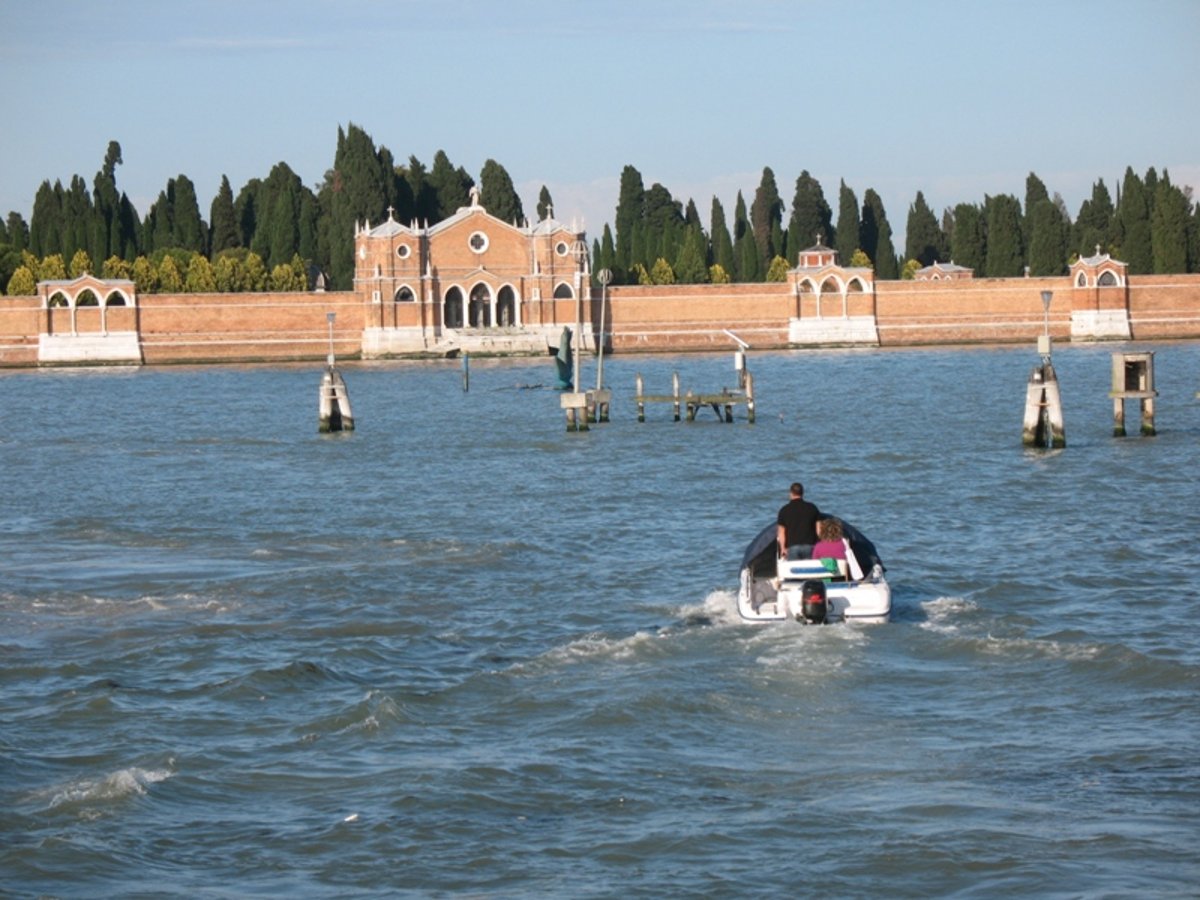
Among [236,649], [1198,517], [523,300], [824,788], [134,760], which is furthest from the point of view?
[523,300]

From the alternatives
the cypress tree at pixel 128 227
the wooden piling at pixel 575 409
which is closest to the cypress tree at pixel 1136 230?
the cypress tree at pixel 128 227

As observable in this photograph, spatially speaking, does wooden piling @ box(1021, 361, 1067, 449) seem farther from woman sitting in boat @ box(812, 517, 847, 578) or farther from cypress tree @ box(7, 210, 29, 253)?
cypress tree @ box(7, 210, 29, 253)

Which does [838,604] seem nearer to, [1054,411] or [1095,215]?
[1054,411]

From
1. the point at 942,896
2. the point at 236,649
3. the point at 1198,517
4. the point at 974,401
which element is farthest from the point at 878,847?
the point at 974,401

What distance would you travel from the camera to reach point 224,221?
7019 centimetres

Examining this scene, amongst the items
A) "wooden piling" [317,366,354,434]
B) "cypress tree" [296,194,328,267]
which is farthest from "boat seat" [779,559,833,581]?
"cypress tree" [296,194,328,267]

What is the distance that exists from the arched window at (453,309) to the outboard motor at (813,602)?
4900cm

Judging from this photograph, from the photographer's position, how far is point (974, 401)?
118 feet

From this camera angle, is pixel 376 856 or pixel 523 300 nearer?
pixel 376 856

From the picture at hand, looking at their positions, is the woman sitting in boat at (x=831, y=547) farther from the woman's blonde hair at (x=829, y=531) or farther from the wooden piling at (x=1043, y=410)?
the wooden piling at (x=1043, y=410)

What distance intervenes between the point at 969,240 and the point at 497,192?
17388 mm

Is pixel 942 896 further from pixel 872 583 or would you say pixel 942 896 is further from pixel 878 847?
pixel 872 583

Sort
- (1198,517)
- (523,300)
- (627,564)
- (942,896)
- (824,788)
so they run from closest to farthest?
(942,896) < (824,788) < (627,564) < (1198,517) < (523,300)

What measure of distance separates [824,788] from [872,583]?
3531mm
